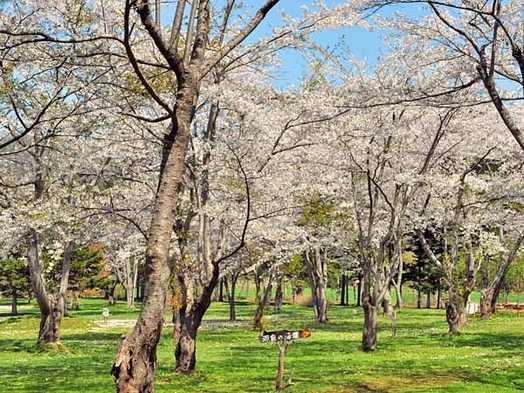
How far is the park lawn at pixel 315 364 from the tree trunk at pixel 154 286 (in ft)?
20.7

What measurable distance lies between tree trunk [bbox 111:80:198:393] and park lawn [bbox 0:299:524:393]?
631cm

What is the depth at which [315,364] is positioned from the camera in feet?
47.8

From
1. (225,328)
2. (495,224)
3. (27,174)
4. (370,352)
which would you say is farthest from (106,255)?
(370,352)

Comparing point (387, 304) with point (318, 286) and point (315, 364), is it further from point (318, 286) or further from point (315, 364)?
point (315, 364)

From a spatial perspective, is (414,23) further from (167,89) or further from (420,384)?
(420,384)

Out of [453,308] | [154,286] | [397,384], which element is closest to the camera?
[154,286]

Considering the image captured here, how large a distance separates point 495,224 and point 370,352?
10.7m

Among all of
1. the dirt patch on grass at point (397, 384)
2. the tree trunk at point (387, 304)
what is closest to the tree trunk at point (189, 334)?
the dirt patch on grass at point (397, 384)

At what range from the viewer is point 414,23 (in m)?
9.95

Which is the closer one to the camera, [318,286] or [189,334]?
[189,334]

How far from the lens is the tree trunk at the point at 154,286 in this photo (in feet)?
15.6

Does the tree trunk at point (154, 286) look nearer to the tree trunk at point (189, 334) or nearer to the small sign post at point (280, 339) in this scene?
the small sign post at point (280, 339)

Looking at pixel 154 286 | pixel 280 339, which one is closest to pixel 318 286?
pixel 280 339

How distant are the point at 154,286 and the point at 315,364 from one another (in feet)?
34.1
